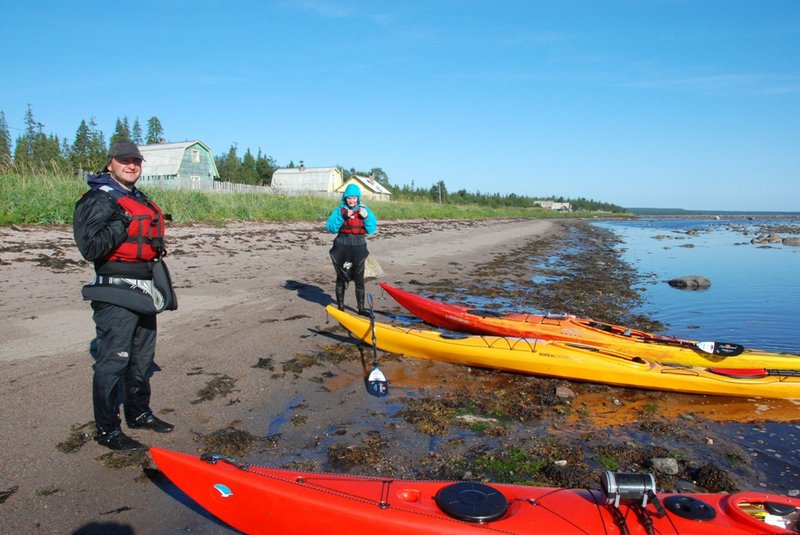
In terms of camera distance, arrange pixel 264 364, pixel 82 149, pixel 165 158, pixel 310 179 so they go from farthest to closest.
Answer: pixel 310 179 < pixel 82 149 < pixel 165 158 < pixel 264 364

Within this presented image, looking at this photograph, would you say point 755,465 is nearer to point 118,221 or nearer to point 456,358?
point 456,358

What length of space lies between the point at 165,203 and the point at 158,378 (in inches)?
554

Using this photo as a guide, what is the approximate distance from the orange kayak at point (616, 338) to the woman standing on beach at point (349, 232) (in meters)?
1.38

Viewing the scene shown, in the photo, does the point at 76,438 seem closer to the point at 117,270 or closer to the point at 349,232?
the point at 117,270

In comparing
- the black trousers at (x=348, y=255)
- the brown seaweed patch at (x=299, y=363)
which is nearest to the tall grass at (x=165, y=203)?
the black trousers at (x=348, y=255)

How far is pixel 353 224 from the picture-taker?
7547 millimetres

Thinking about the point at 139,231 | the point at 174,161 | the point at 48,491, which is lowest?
the point at 48,491

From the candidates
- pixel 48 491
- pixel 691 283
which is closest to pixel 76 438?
pixel 48 491

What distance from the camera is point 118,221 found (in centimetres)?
345

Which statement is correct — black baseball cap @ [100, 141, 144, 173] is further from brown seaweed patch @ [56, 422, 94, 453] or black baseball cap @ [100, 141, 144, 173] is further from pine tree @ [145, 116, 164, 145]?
pine tree @ [145, 116, 164, 145]

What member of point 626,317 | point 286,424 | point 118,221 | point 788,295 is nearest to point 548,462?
point 286,424

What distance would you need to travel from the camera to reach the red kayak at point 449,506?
252 centimetres

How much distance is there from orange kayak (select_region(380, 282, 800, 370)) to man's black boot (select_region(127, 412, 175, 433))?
4.31m

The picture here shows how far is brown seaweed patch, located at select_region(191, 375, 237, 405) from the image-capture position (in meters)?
4.75
